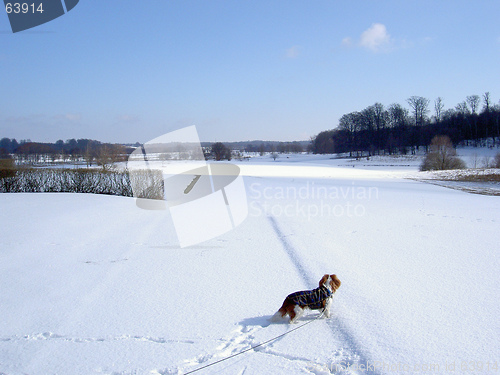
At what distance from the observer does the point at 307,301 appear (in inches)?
136

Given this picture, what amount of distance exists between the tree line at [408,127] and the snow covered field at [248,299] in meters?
66.3

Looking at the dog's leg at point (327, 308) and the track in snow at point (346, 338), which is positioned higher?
the dog's leg at point (327, 308)

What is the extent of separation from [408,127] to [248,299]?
263 feet

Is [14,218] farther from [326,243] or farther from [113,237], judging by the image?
[326,243]

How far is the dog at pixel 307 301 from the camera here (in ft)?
11.3

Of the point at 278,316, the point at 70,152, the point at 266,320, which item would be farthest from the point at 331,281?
the point at 70,152

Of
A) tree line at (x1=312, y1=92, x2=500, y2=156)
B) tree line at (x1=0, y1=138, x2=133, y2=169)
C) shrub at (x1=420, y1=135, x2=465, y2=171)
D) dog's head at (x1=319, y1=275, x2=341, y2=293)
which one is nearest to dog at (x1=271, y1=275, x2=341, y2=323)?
dog's head at (x1=319, y1=275, x2=341, y2=293)

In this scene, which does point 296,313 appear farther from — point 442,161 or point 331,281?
point 442,161

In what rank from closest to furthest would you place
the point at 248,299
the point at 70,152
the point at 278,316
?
the point at 278,316, the point at 248,299, the point at 70,152

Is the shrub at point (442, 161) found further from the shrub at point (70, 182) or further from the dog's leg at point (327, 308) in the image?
the dog's leg at point (327, 308)

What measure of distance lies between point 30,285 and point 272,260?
168 inches

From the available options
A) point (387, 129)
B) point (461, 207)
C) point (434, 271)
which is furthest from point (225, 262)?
point (387, 129)

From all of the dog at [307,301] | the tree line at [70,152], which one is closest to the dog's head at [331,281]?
the dog at [307,301]

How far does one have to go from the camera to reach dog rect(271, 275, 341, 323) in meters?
3.45
